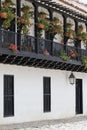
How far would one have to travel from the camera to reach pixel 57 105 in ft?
81.9

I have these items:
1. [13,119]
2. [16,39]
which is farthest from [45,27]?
[13,119]

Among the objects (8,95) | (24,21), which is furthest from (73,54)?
(24,21)

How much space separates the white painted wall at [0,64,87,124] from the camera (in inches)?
838

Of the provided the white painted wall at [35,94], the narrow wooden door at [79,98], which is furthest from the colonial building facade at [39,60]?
the narrow wooden door at [79,98]

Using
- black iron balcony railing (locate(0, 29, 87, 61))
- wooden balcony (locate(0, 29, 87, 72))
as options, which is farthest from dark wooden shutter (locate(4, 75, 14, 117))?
black iron balcony railing (locate(0, 29, 87, 61))

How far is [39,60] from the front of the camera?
69.9 ft

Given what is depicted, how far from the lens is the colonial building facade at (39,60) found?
1948 cm

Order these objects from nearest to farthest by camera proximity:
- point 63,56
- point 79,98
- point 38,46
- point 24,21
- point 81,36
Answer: point 24,21 → point 38,46 → point 63,56 → point 81,36 → point 79,98

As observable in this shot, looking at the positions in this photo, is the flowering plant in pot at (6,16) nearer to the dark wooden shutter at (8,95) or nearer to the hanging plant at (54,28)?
the dark wooden shutter at (8,95)

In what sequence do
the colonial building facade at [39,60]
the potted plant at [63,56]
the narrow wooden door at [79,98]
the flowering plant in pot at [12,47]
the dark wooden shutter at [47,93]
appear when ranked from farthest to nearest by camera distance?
1. the narrow wooden door at [79,98]
2. the dark wooden shutter at [47,93]
3. the potted plant at [63,56]
4. the colonial building facade at [39,60]
5. the flowering plant in pot at [12,47]

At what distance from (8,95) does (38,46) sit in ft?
7.30

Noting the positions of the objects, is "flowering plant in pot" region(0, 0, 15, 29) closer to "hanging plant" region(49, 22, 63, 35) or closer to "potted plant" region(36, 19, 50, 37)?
"potted plant" region(36, 19, 50, 37)

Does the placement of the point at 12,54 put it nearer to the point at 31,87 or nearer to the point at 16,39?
the point at 16,39

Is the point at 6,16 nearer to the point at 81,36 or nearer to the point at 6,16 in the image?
the point at 6,16
